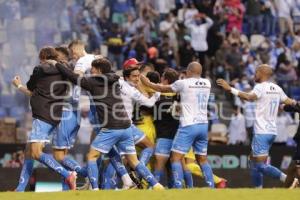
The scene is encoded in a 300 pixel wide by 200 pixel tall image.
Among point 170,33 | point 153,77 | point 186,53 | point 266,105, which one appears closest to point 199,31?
point 170,33

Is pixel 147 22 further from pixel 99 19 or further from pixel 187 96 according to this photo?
pixel 187 96

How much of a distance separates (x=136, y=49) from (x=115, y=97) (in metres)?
11.4

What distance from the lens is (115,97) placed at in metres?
17.5

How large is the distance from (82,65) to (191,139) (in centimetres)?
221

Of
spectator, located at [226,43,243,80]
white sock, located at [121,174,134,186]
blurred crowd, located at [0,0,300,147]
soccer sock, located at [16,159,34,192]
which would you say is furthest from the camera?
spectator, located at [226,43,243,80]

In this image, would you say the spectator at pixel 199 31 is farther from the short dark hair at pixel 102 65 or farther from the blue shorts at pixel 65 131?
the short dark hair at pixel 102 65

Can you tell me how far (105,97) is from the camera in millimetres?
17375

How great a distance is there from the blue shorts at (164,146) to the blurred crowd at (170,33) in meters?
8.15

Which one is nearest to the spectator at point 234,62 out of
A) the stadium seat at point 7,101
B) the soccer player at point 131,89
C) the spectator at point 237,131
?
the spectator at point 237,131

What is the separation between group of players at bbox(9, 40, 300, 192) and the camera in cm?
1745

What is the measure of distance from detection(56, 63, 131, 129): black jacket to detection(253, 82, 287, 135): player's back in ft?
9.48

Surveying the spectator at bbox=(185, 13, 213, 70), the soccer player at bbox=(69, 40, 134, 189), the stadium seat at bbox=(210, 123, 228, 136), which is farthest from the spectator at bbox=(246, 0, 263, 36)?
the soccer player at bbox=(69, 40, 134, 189)

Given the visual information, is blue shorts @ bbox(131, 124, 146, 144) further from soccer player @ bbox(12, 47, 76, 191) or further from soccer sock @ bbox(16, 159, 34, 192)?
soccer sock @ bbox(16, 159, 34, 192)

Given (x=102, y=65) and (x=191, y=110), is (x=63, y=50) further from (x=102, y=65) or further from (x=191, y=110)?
(x=191, y=110)
